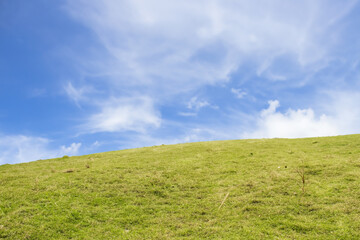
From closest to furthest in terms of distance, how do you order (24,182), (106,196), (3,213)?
(3,213) < (106,196) < (24,182)

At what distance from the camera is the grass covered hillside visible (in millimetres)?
10688

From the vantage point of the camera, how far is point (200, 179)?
653 inches

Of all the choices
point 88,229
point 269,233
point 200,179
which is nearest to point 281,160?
point 200,179

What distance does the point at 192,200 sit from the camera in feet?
44.8

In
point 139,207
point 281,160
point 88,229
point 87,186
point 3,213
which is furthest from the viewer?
point 281,160

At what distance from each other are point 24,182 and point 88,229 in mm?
8751

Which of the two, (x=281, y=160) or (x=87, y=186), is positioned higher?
(x=281, y=160)

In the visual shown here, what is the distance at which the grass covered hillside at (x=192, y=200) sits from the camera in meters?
10.7

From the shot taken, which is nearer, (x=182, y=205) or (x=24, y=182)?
(x=182, y=205)

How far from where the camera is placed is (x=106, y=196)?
14281 mm

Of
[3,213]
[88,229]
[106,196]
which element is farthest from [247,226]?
[3,213]

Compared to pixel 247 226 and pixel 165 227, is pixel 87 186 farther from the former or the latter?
pixel 247 226

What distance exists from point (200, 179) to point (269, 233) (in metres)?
6.86

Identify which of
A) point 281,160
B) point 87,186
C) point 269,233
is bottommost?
point 269,233
